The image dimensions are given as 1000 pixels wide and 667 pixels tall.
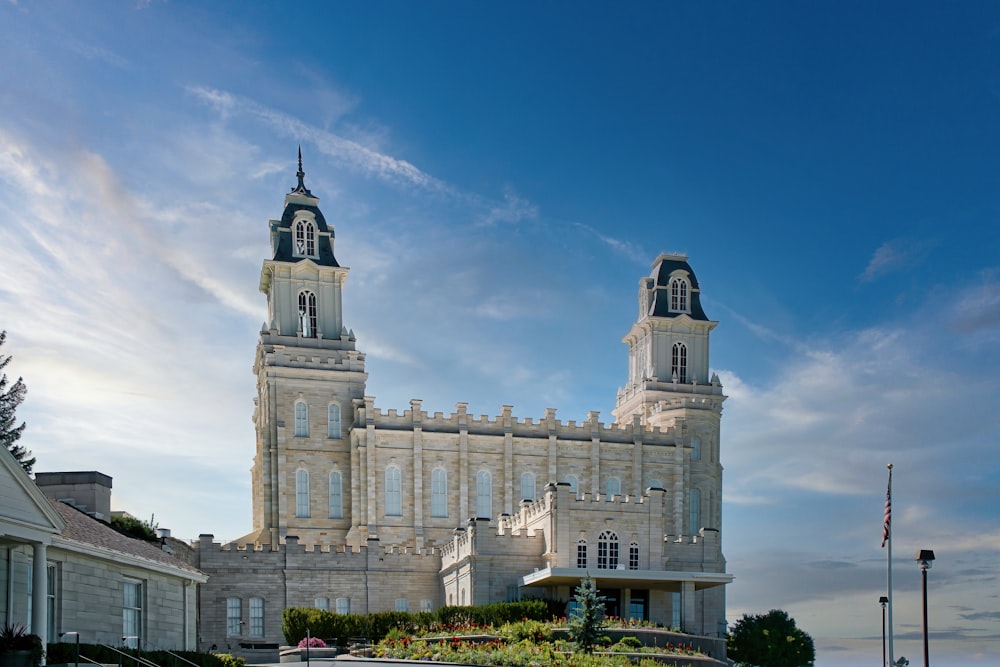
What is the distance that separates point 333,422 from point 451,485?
730 centimetres

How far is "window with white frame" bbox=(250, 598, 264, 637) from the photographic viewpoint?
150ft

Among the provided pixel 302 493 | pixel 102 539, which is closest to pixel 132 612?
pixel 102 539

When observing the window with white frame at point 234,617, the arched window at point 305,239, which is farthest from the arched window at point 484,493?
the window with white frame at point 234,617

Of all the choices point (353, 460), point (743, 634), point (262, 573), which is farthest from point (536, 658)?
point (743, 634)

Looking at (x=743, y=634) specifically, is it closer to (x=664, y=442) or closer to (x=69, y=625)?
(x=664, y=442)

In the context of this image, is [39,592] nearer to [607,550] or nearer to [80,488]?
[80,488]

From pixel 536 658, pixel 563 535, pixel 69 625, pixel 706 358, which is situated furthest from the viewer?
pixel 706 358

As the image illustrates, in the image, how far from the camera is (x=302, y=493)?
187 ft

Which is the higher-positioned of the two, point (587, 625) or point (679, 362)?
point (679, 362)

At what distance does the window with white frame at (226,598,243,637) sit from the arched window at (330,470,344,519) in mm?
11952

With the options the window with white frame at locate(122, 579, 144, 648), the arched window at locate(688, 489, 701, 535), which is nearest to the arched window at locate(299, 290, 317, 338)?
the arched window at locate(688, 489, 701, 535)

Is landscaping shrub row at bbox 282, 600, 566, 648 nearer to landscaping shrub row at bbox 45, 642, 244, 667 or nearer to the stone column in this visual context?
landscaping shrub row at bbox 45, 642, 244, 667

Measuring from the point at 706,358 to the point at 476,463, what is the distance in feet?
54.0

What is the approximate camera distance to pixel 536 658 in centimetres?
3042
